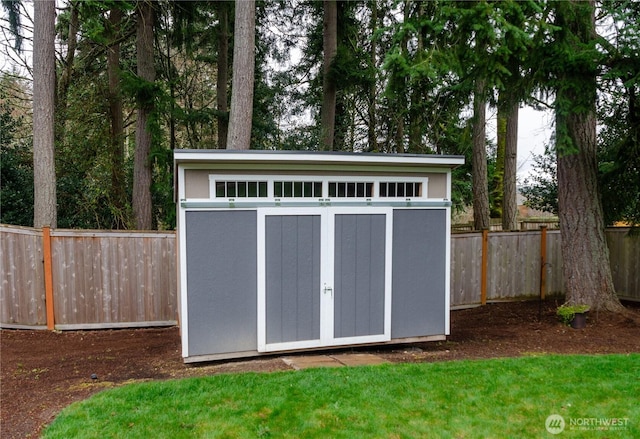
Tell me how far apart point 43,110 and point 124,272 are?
287 cm

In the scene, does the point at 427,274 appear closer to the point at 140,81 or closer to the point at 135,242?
the point at 135,242

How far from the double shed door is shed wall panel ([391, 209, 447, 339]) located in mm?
126

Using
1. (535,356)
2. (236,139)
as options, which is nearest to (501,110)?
(535,356)

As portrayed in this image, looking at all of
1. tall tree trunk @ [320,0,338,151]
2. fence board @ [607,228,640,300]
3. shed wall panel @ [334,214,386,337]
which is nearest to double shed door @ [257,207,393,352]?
shed wall panel @ [334,214,386,337]

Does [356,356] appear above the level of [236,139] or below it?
below

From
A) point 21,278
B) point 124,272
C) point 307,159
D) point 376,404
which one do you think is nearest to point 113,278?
point 124,272

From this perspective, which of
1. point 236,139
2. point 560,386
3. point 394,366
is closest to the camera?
point 560,386

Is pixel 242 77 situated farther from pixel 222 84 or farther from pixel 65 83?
pixel 65 83

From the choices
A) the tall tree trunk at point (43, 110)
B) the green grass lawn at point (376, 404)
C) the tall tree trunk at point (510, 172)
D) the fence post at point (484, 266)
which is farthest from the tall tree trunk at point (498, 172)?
the tall tree trunk at point (43, 110)

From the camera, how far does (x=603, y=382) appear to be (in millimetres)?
3812

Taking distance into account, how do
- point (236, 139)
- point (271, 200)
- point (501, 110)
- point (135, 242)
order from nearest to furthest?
1. point (271, 200)
2. point (501, 110)
3. point (135, 242)
4. point (236, 139)

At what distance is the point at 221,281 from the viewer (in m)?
4.67

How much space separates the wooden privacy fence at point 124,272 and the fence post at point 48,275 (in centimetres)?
1

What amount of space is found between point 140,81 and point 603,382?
810 cm
